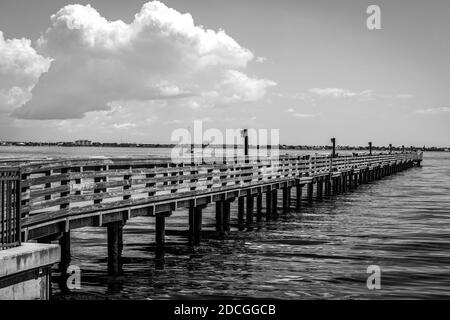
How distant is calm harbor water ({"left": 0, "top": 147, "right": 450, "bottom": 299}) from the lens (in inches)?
520

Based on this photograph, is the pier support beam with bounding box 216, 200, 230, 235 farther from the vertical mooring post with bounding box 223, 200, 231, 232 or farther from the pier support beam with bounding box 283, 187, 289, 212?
the pier support beam with bounding box 283, 187, 289, 212

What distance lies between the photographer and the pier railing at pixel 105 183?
10508 mm

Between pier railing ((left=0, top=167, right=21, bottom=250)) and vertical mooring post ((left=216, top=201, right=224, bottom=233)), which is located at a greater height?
pier railing ((left=0, top=167, right=21, bottom=250))

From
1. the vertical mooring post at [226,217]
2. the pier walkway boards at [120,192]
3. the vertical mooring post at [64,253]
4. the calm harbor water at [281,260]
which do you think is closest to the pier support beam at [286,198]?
the pier walkway boards at [120,192]

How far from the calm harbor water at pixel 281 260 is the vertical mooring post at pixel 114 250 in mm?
296

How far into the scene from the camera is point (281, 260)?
658 inches

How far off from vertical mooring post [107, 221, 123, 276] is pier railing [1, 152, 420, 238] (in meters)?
0.59

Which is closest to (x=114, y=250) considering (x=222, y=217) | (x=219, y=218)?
(x=219, y=218)

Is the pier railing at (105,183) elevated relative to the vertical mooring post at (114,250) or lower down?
elevated

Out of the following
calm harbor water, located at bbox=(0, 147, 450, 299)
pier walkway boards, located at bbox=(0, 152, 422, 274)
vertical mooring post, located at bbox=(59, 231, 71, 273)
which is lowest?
calm harbor water, located at bbox=(0, 147, 450, 299)

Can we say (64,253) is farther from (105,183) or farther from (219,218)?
(219,218)

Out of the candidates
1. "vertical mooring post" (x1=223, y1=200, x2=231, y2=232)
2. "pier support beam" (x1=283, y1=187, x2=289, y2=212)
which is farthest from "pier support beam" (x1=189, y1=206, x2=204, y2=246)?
"pier support beam" (x1=283, y1=187, x2=289, y2=212)

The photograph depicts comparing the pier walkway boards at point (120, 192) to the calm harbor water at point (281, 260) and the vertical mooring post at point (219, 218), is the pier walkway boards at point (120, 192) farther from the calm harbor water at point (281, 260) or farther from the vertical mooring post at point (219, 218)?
the calm harbor water at point (281, 260)

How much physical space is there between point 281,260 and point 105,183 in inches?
225
